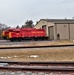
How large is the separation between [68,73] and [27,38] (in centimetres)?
4445

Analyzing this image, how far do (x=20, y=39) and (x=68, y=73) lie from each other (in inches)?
1702

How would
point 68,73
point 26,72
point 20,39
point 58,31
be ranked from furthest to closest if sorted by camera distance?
point 58,31
point 20,39
point 26,72
point 68,73

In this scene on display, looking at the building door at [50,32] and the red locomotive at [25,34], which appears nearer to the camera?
the red locomotive at [25,34]

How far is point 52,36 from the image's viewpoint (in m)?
63.3

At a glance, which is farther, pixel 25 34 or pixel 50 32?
pixel 50 32

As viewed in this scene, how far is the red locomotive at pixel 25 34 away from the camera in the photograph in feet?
173

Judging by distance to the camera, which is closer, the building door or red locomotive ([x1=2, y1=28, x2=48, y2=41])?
red locomotive ([x1=2, y1=28, x2=48, y2=41])

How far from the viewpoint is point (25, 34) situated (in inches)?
2149

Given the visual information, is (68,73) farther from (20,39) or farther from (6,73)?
(20,39)

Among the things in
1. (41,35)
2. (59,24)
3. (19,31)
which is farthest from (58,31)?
(19,31)

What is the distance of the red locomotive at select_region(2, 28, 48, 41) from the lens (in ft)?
173

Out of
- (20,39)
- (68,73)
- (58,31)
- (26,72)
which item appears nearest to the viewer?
(68,73)

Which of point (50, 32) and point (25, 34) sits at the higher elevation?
point (50, 32)

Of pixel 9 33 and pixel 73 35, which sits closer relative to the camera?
pixel 9 33
